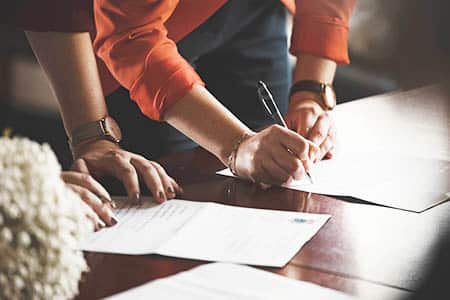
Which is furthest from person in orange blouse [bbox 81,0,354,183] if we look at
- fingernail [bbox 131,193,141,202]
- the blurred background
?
the blurred background

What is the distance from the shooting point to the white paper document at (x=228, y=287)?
2.94 ft

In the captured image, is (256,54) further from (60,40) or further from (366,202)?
(366,202)

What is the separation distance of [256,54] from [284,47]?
0.13m

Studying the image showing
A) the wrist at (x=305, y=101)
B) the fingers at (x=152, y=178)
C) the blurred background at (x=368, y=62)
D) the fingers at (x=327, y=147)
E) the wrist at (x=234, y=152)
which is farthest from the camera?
the blurred background at (x=368, y=62)

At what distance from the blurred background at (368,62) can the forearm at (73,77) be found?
193 centimetres

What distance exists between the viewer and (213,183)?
4.57 ft

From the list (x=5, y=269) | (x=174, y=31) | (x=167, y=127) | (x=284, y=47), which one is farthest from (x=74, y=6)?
(x=5, y=269)

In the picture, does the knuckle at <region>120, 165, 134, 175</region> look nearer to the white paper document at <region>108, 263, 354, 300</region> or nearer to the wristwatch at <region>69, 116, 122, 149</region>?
the wristwatch at <region>69, 116, 122, 149</region>

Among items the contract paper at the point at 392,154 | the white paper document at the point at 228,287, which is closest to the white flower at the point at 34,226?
the white paper document at the point at 228,287

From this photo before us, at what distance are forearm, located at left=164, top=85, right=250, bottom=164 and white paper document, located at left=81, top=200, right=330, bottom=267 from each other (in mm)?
196

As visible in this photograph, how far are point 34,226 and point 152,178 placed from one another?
0.59 metres

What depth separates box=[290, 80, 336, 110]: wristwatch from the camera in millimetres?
1759

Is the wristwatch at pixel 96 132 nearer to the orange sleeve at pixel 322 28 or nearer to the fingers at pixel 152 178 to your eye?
the fingers at pixel 152 178

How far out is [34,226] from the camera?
700 millimetres
